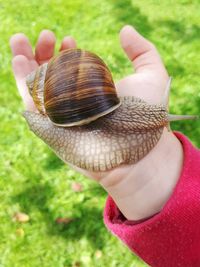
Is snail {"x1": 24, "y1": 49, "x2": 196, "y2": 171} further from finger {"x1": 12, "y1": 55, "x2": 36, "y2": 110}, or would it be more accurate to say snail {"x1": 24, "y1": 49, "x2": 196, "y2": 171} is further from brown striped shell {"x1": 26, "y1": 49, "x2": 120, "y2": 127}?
finger {"x1": 12, "y1": 55, "x2": 36, "y2": 110}

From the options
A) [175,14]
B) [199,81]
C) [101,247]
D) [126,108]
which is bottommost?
[101,247]

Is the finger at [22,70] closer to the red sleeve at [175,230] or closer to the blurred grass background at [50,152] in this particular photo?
the blurred grass background at [50,152]

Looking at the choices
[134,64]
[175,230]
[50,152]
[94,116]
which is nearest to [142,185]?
[175,230]

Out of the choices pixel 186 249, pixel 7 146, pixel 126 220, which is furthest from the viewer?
pixel 7 146

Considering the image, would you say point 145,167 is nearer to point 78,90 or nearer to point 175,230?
point 175,230

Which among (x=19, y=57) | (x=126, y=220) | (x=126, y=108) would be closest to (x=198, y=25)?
(x=19, y=57)

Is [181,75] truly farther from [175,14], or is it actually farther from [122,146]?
[122,146]

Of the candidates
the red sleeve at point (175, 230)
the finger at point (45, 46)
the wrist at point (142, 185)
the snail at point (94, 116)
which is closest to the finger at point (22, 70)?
the finger at point (45, 46)
